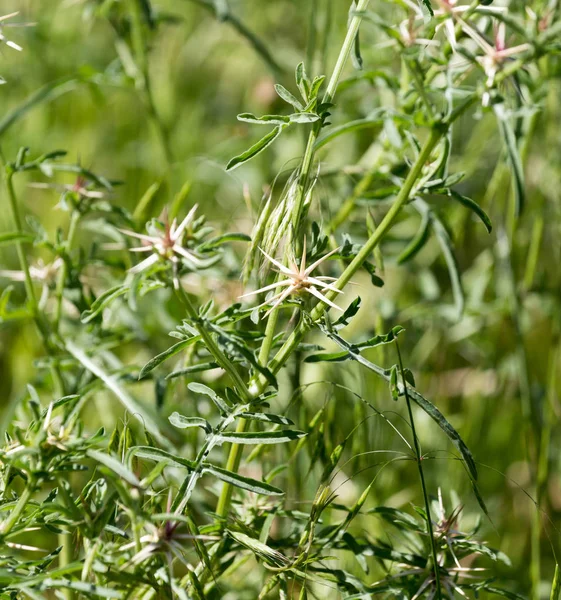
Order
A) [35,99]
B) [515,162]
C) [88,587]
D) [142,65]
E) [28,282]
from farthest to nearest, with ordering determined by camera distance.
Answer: [142,65]
[35,99]
[28,282]
[515,162]
[88,587]

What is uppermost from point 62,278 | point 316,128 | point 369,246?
point 316,128

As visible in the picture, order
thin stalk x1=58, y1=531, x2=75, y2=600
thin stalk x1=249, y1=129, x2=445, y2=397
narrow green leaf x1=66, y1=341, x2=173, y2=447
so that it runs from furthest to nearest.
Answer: narrow green leaf x1=66, y1=341, x2=173, y2=447
thin stalk x1=58, y1=531, x2=75, y2=600
thin stalk x1=249, y1=129, x2=445, y2=397

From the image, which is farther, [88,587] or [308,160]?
[308,160]

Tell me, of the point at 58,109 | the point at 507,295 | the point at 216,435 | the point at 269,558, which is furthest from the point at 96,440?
the point at 58,109

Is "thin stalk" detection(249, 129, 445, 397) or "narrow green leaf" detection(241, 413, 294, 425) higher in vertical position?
"thin stalk" detection(249, 129, 445, 397)

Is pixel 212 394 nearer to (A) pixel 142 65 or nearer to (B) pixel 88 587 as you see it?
(B) pixel 88 587

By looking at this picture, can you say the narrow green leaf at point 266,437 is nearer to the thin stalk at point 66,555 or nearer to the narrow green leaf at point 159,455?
the narrow green leaf at point 159,455

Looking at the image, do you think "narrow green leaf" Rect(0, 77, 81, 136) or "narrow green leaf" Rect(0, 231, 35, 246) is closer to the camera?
"narrow green leaf" Rect(0, 231, 35, 246)

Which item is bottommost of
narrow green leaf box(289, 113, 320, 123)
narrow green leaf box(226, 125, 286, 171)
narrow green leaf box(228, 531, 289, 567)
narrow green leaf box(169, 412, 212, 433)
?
narrow green leaf box(228, 531, 289, 567)

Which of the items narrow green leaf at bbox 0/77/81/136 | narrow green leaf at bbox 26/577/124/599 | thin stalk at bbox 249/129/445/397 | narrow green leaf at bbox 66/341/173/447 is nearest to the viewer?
narrow green leaf at bbox 26/577/124/599

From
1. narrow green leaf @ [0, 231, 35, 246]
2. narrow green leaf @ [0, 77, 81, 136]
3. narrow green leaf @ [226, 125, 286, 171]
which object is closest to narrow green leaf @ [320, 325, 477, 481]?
narrow green leaf @ [226, 125, 286, 171]

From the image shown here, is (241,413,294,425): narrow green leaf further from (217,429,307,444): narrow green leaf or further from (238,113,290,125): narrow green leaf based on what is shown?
(238,113,290,125): narrow green leaf

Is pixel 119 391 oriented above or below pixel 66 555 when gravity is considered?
above

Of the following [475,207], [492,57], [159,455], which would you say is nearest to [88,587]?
[159,455]
